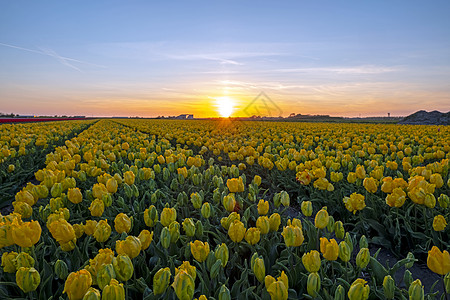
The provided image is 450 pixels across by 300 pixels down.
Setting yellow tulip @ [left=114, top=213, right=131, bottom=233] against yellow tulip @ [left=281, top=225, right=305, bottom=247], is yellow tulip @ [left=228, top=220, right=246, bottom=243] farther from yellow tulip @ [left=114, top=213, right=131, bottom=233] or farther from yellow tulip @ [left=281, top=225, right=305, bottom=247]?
yellow tulip @ [left=114, top=213, right=131, bottom=233]

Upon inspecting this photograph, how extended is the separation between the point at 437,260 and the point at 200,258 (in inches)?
56.6

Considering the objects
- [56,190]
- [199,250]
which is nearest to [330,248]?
[199,250]

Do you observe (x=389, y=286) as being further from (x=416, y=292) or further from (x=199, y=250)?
(x=199, y=250)

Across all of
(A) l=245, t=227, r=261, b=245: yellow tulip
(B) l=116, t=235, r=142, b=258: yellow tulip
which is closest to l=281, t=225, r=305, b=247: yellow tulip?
(A) l=245, t=227, r=261, b=245: yellow tulip

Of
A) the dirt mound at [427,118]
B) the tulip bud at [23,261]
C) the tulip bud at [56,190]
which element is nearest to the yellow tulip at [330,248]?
the tulip bud at [23,261]

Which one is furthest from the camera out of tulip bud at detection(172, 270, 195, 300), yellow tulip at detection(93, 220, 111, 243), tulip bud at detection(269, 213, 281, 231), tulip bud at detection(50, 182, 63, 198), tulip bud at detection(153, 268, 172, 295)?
tulip bud at detection(50, 182, 63, 198)

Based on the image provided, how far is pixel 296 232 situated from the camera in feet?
6.85

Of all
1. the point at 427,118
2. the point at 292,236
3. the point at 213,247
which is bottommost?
the point at 213,247

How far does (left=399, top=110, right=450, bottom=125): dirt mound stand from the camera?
51.2 m

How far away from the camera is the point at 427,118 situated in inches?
2127

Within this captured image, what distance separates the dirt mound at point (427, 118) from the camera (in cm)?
5125

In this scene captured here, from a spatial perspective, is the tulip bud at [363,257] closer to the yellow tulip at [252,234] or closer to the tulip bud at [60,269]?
the yellow tulip at [252,234]

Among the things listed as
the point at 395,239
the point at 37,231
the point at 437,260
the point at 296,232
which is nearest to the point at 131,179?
the point at 37,231

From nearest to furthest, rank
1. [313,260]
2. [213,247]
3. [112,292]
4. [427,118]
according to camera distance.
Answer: [112,292] < [313,260] < [213,247] < [427,118]
